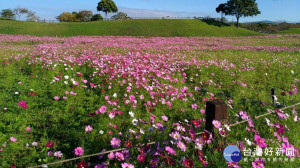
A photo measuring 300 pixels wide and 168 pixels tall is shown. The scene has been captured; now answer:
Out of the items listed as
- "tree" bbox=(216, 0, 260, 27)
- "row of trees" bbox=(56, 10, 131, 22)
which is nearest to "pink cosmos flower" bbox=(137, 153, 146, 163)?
"tree" bbox=(216, 0, 260, 27)

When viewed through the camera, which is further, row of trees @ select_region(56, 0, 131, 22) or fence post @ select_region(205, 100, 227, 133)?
row of trees @ select_region(56, 0, 131, 22)

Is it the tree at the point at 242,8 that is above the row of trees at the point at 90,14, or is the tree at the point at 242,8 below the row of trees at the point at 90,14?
below

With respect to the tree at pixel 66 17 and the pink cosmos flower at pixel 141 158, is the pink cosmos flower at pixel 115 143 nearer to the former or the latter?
the pink cosmos flower at pixel 141 158

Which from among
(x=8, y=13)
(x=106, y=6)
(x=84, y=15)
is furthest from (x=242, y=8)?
(x=8, y=13)

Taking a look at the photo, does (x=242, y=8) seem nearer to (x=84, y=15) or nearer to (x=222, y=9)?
(x=222, y=9)

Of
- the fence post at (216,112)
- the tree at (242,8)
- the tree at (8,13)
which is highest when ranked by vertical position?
the tree at (8,13)

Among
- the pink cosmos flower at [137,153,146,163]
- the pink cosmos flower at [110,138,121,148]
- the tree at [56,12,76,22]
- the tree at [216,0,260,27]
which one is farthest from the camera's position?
the tree at [56,12,76,22]

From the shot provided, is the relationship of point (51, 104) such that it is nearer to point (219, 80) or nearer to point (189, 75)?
point (189, 75)

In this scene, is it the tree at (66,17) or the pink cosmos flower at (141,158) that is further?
the tree at (66,17)

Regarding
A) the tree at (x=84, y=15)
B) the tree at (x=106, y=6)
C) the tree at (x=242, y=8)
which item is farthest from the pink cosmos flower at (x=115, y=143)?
the tree at (x=84, y=15)

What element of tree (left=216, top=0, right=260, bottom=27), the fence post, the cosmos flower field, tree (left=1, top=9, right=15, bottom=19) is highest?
tree (left=1, top=9, right=15, bottom=19)

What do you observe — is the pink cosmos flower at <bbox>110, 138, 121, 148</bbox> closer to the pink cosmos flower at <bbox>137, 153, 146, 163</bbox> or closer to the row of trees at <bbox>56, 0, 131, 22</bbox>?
the pink cosmos flower at <bbox>137, 153, 146, 163</bbox>

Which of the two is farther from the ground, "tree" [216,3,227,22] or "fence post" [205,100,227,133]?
"tree" [216,3,227,22]

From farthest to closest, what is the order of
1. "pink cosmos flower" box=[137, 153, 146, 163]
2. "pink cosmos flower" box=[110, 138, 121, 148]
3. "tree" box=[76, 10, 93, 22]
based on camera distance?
"tree" box=[76, 10, 93, 22], "pink cosmos flower" box=[110, 138, 121, 148], "pink cosmos flower" box=[137, 153, 146, 163]
